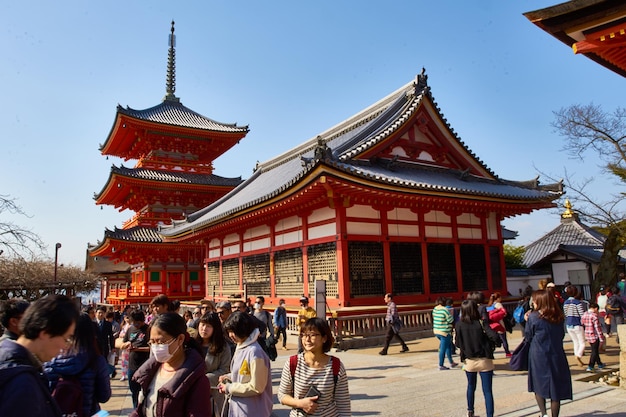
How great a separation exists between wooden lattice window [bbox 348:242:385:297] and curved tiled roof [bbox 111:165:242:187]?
17607 millimetres

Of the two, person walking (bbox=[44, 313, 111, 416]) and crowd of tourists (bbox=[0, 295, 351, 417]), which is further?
person walking (bbox=[44, 313, 111, 416])

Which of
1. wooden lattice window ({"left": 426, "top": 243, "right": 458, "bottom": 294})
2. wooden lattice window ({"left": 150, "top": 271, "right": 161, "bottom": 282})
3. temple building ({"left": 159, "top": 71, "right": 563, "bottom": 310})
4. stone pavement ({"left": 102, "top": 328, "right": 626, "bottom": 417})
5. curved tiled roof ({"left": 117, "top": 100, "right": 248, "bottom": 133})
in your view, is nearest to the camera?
stone pavement ({"left": 102, "top": 328, "right": 626, "bottom": 417})

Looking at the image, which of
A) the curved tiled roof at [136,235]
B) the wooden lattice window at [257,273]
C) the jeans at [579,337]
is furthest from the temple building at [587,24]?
the curved tiled roof at [136,235]

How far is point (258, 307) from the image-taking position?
9859mm

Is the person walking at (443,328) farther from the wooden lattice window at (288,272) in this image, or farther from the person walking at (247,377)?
the wooden lattice window at (288,272)

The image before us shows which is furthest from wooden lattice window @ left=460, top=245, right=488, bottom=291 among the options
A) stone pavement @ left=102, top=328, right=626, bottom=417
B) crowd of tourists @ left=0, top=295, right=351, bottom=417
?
crowd of tourists @ left=0, top=295, right=351, bottom=417

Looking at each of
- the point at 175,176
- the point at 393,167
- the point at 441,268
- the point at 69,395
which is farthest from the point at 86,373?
the point at 175,176

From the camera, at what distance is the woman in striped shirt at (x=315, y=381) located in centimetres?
342

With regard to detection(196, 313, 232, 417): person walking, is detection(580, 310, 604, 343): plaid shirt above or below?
below

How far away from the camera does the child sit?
27.6 feet

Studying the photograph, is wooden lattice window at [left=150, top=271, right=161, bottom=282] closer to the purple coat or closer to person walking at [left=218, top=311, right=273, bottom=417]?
person walking at [left=218, top=311, right=273, bottom=417]

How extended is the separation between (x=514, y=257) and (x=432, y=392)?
28.5 metres

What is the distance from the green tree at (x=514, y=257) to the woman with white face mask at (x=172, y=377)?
105 ft

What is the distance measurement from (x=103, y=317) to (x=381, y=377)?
18.5ft
